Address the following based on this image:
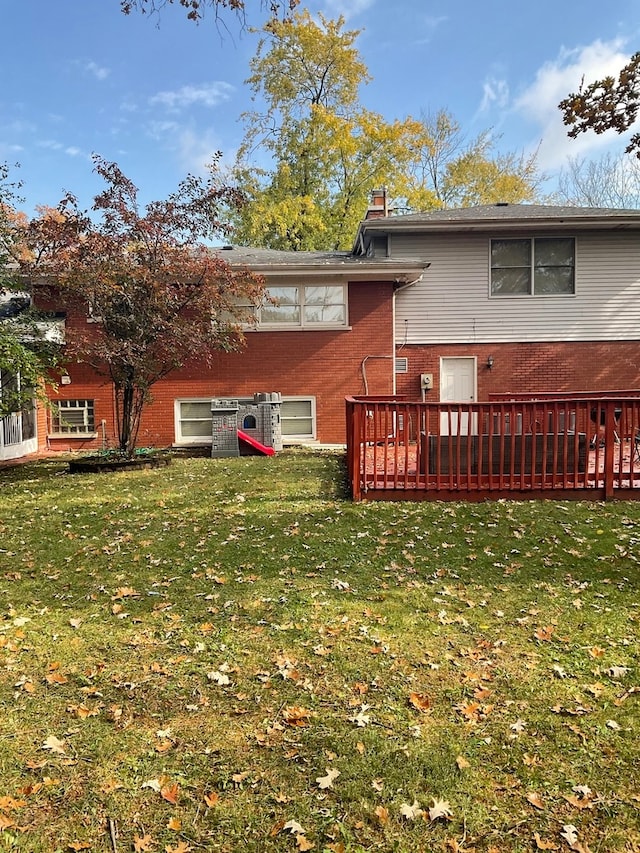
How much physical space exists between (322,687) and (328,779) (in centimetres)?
75

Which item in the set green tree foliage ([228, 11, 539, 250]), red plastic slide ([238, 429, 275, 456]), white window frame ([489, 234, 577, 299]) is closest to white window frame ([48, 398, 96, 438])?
red plastic slide ([238, 429, 275, 456])

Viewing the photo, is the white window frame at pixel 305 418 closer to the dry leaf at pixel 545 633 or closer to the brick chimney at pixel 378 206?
the brick chimney at pixel 378 206

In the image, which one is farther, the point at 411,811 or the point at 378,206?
the point at 378,206

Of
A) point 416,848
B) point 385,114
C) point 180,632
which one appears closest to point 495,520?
point 180,632

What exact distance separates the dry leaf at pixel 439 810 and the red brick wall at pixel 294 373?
11579 mm

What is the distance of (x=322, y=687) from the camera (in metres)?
3.23

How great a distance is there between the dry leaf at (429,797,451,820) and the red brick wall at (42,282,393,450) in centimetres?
1158

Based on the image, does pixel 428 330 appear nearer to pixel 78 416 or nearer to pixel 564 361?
pixel 564 361

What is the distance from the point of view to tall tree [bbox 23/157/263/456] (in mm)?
9531

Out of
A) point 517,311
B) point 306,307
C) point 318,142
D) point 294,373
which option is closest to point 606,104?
point 517,311

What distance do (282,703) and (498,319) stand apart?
515 inches

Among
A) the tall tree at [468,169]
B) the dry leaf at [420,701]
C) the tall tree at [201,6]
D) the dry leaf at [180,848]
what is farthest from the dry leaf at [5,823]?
the tall tree at [468,169]

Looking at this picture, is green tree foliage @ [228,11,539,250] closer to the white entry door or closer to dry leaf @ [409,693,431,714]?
the white entry door

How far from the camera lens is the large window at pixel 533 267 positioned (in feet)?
47.2
